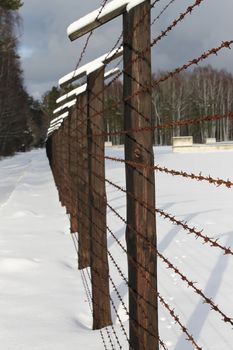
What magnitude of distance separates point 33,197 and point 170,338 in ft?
31.7

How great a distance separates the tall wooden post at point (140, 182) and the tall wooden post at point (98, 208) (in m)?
1.30

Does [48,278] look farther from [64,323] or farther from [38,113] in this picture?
[38,113]

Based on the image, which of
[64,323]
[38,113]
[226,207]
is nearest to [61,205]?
[226,207]

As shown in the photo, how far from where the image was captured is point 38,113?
349 feet

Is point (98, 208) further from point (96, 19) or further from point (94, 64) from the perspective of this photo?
point (96, 19)

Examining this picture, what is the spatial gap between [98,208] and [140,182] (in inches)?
73.9

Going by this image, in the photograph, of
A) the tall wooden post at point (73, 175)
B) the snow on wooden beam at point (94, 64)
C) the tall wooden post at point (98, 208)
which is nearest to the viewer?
the snow on wooden beam at point (94, 64)

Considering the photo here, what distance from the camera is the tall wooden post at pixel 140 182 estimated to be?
7.77 feet

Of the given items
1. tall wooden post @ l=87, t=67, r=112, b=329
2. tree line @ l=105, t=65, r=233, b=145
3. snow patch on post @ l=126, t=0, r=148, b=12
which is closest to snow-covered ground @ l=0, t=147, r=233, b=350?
tall wooden post @ l=87, t=67, r=112, b=329

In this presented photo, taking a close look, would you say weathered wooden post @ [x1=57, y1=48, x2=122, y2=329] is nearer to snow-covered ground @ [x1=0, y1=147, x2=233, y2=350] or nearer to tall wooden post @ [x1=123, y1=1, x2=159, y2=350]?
snow-covered ground @ [x1=0, y1=147, x2=233, y2=350]

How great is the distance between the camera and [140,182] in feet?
8.04

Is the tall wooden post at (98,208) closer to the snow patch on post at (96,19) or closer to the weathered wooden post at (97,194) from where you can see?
the weathered wooden post at (97,194)

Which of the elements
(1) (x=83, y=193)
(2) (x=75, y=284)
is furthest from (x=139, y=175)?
(1) (x=83, y=193)

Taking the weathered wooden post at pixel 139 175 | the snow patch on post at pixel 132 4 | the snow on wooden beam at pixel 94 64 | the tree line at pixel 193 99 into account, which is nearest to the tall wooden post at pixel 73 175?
the snow on wooden beam at pixel 94 64
